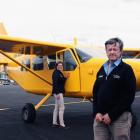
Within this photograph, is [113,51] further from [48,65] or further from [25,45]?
[25,45]

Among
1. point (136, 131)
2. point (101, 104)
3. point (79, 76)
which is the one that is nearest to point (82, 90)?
point (79, 76)

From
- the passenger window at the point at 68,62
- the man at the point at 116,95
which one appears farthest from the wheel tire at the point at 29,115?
the man at the point at 116,95

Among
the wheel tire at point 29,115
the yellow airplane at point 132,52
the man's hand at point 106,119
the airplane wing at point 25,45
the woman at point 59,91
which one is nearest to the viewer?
the man's hand at point 106,119

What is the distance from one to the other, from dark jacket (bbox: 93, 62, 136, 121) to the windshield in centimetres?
565

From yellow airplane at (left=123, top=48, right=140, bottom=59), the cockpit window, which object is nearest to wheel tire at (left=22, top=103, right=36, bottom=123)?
the cockpit window

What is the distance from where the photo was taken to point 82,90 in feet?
30.8

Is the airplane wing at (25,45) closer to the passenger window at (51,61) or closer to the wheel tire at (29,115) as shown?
the passenger window at (51,61)

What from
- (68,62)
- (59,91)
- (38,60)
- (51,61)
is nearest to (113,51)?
(59,91)

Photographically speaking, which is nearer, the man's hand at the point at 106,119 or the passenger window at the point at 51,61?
the man's hand at the point at 106,119

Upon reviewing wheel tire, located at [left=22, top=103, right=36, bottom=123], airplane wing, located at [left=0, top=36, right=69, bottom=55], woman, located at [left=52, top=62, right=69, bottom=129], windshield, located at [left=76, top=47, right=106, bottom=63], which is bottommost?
wheel tire, located at [left=22, top=103, right=36, bottom=123]

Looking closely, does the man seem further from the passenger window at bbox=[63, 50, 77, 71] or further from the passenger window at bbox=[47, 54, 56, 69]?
the passenger window at bbox=[47, 54, 56, 69]

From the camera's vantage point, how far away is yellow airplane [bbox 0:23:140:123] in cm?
930

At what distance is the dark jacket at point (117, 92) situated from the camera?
3825 millimetres

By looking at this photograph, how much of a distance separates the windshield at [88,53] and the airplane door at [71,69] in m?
0.20
